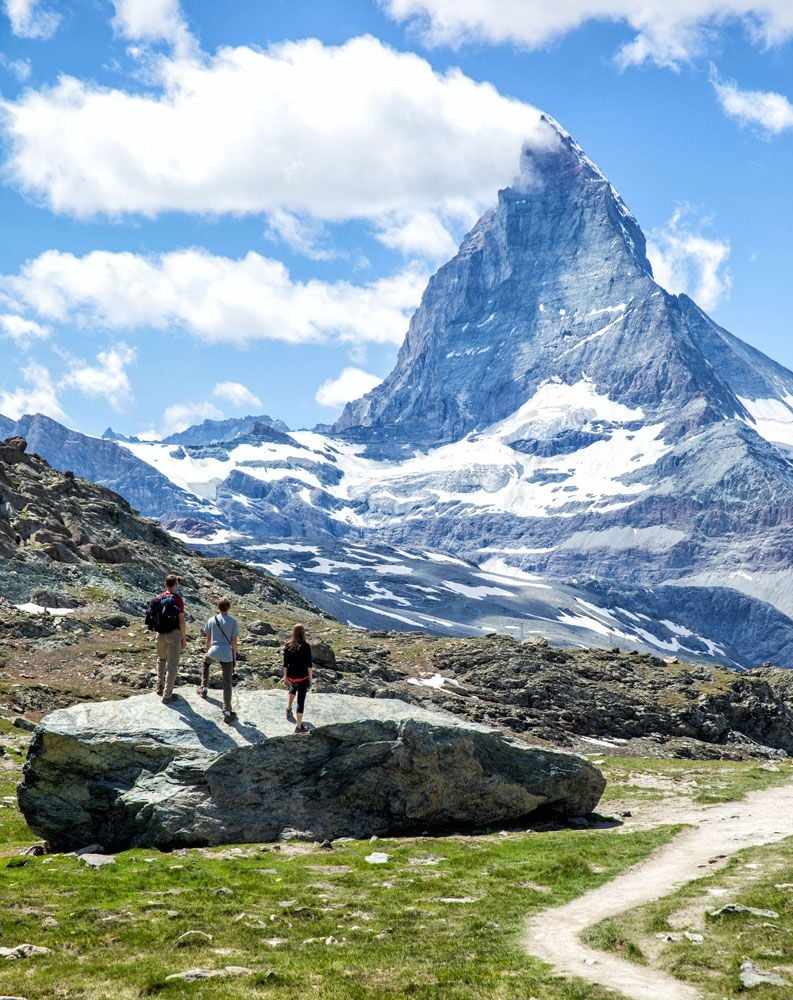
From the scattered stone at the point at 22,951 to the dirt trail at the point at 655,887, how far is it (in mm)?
9725

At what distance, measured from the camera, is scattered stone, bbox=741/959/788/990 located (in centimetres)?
1712

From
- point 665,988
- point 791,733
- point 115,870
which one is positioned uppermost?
point 665,988

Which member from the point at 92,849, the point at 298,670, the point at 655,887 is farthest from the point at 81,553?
the point at 655,887

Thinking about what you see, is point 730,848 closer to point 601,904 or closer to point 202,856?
point 601,904

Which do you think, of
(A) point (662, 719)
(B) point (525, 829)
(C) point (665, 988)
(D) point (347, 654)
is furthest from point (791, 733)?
(C) point (665, 988)

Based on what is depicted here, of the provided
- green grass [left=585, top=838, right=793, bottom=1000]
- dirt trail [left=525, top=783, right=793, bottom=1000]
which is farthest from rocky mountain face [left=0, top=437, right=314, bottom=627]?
green grass [left=585, top=838, right=793, bottom=1000]

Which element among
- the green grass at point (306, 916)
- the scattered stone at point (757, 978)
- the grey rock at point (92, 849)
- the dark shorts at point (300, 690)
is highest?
the dark shorts at point (300, 690)

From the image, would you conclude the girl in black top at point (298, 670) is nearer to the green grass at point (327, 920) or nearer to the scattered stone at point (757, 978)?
the green grass at point (327, 920)

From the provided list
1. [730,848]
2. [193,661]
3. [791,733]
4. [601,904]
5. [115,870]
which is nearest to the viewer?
[601,904]

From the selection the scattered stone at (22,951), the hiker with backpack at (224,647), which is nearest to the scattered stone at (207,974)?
the scattered stone at (22,951)

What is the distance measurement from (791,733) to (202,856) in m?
106

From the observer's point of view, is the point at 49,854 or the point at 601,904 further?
the point at 49,854

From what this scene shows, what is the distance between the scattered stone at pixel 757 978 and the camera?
17.1 m

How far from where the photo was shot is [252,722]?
112ft
